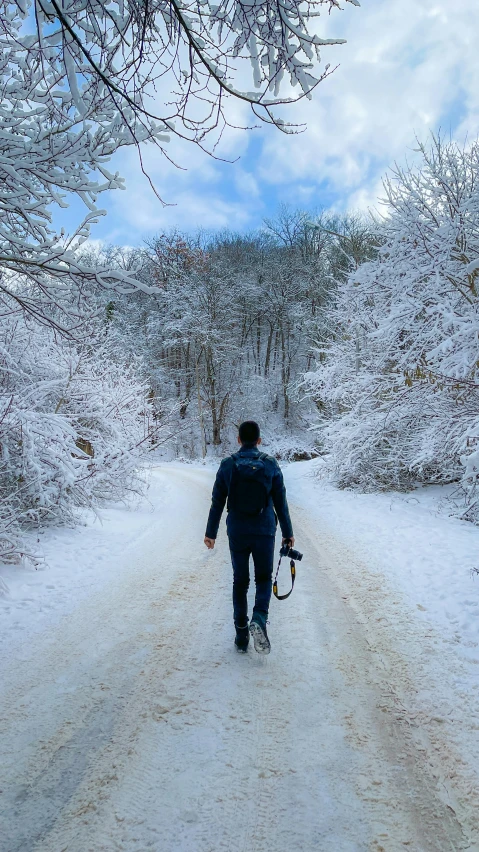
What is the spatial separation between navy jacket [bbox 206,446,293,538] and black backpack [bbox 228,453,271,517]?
1.9 inches

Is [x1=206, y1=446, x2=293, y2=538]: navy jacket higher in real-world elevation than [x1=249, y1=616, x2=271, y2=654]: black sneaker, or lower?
higher

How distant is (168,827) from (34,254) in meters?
3.99

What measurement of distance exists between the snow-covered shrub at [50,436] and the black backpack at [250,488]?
2332 mm

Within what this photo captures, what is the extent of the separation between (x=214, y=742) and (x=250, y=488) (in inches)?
69.7

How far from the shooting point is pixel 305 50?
315cm

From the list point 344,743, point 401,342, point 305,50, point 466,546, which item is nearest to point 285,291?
point 401,342

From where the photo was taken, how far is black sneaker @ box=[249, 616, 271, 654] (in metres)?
3.55

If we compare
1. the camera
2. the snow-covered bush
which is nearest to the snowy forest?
the snow-covered bush

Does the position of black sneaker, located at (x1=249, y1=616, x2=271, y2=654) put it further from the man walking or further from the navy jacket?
the navy jacket

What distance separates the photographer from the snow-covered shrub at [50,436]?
21.0 ft

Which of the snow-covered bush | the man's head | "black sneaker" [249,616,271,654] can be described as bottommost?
"black sneaker" [249,616,271,654]

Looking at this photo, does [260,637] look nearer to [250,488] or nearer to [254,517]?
[254,517]

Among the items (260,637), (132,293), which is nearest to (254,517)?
(260,637)

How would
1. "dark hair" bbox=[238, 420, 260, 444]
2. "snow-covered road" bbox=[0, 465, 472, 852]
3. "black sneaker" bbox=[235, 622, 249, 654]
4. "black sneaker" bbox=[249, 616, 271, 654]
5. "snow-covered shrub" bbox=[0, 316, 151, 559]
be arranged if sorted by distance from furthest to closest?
"snow-covered shrub" bbox=[0, 316, 151, 559] < "dark hair" bbox=[238, 420, 260, 444] < "black sneaker" bbox=[235, 622, 249, 654] < "black sneaker" bbox=[249, 616, 271, 654] < "snow-covered road" bbox=[0, 465, 472, 852]
